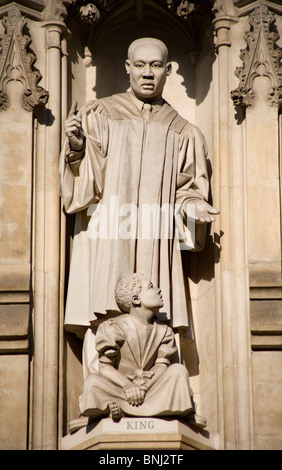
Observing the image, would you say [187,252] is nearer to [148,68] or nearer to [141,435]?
[148,68]

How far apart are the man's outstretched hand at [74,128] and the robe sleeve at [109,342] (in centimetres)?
178

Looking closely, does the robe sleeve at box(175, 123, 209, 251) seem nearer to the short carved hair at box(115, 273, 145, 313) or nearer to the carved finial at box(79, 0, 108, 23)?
the short carved hair at box(115, 273, 145, 313)

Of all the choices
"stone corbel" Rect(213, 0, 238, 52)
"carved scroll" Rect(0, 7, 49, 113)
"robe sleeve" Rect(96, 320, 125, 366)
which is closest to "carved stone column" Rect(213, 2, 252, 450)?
"stone corbel" Rect(213, 0, 238, 52)

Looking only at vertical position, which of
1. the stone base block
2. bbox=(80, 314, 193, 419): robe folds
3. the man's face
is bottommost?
the stone base block

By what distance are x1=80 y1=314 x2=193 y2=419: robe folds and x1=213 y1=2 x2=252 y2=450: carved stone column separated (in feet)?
1.93

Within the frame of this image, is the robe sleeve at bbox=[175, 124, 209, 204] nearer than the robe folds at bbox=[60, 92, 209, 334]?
No

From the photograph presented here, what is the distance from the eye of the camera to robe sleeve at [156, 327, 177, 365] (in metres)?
13.1

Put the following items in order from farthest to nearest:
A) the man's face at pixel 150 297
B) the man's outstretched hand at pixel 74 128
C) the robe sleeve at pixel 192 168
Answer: the robe sleeve at pixel 192 168 → the man's outstretched hand at pixel 74 128 → the man's face at pixel 150 297

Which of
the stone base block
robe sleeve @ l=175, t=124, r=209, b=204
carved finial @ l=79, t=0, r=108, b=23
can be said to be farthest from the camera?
carved finial @ l=79, t=0, r=108, b=23

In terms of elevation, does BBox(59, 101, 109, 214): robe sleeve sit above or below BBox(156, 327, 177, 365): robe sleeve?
above

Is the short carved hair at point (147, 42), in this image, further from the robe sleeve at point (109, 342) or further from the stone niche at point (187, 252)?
the robe sleeve at point (109, 342)

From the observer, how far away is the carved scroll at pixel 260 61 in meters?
14.0

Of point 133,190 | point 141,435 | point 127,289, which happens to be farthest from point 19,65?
point 141,435

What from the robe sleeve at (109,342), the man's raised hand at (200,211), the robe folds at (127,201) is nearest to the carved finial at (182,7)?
the robe folds at (127,201)
